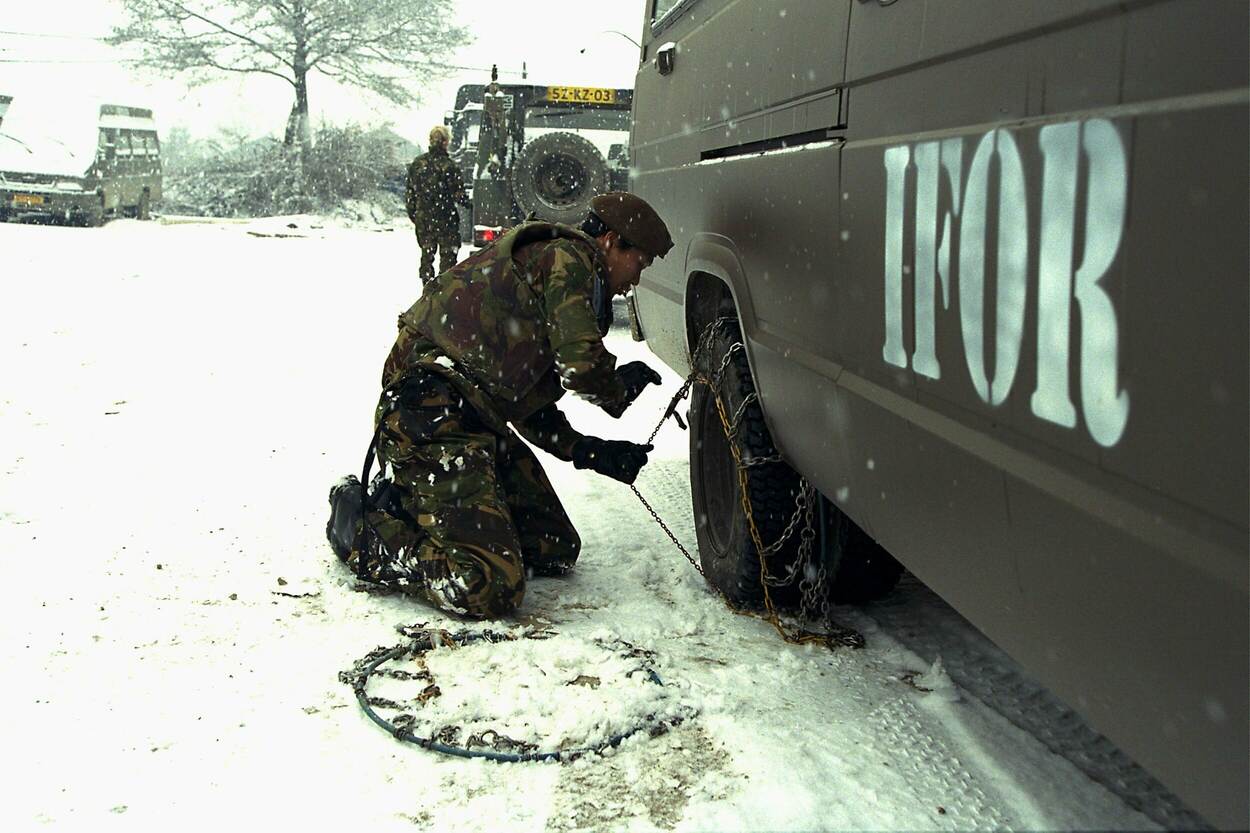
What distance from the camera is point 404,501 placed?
11.7 feet

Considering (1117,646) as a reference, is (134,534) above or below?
below

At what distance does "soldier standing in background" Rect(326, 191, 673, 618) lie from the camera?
3336mm

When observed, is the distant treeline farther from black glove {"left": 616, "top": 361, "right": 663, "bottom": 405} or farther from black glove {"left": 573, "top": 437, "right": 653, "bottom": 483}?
black glove {"left": 573, "top": 437, "right": 653, "bottom": 483}

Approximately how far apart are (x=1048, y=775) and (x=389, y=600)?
1950 millimetres

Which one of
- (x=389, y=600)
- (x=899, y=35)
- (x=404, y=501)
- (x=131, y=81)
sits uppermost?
(x=131, y=81)

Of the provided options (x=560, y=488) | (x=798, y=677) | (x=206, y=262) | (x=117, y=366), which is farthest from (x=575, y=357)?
(x=206, y=262)

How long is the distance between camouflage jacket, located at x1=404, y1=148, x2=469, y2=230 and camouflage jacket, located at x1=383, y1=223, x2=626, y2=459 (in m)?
7.38

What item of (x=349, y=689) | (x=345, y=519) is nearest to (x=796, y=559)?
(x=349, y=689)

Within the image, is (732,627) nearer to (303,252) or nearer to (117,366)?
(117,366)

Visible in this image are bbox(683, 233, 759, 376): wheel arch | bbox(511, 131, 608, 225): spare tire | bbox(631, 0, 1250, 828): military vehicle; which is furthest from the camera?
bbox(511, 131, 608, 225): spare tire

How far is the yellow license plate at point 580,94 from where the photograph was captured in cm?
1122

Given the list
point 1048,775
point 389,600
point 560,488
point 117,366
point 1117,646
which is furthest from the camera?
point 117,366

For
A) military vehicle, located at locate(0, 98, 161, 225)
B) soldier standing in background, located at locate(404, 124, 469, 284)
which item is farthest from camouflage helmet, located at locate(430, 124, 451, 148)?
military vehicle, located at locate(0, 98, 161, 225)

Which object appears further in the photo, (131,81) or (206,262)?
(131,81)
